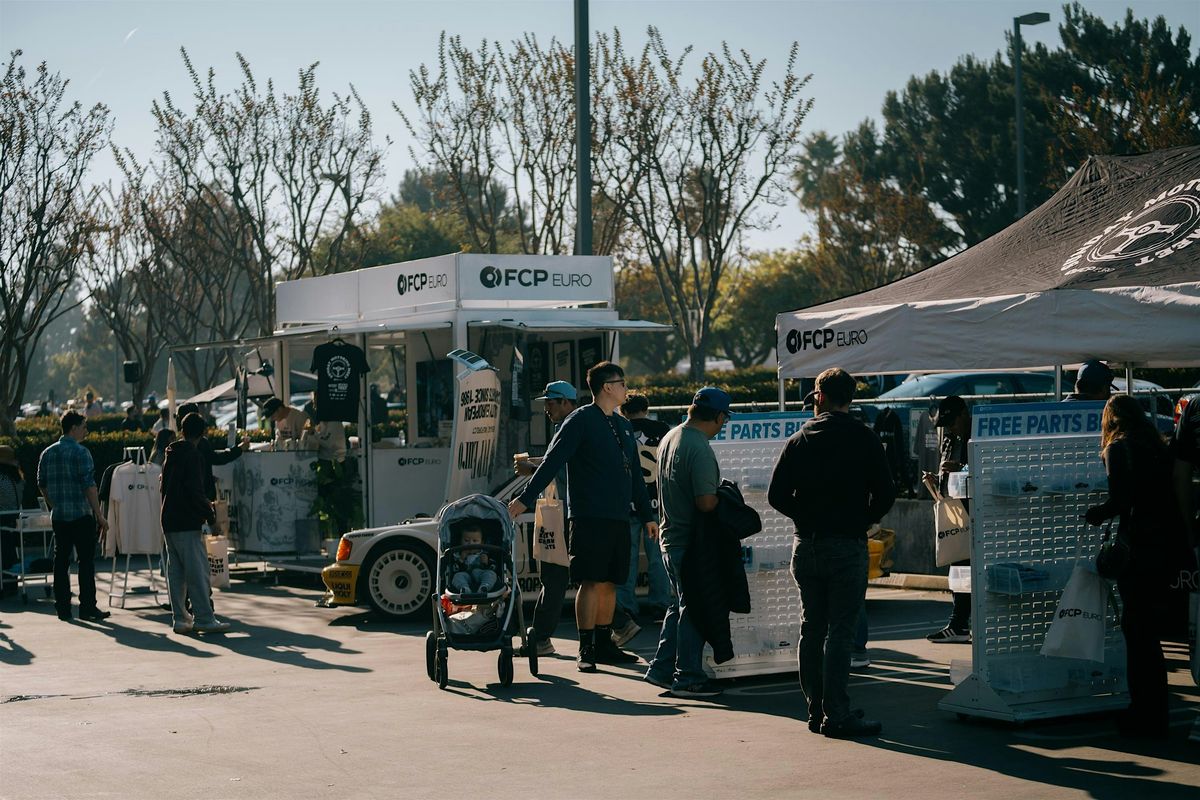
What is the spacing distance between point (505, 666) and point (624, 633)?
1361 mm

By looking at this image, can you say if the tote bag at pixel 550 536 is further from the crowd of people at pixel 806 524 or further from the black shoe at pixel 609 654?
the black shoe at pixel 609 654

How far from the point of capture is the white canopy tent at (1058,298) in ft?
28.6

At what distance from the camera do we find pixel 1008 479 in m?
7.93

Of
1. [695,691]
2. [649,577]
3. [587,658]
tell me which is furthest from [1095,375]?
[649,577]

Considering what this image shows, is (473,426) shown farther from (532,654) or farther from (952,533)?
(952,533)

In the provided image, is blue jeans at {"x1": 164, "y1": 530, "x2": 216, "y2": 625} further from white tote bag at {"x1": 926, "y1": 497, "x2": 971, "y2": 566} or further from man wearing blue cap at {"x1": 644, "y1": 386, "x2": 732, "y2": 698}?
white tote bag at {"x1": 926, "y1": 497, "x2": 971, "y2": 566}

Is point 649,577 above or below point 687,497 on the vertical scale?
below

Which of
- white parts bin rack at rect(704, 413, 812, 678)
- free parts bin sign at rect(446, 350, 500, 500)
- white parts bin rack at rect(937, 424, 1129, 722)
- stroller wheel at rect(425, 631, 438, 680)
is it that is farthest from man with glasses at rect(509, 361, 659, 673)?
free parts bin sign at rect(446, 350, 500, 500)

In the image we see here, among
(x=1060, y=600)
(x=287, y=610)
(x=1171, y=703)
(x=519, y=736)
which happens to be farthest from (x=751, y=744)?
(x=287, y=610)

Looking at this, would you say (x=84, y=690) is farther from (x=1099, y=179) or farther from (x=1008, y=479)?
(x=1099, y=179)

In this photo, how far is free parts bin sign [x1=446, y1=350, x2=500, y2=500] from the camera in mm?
13031

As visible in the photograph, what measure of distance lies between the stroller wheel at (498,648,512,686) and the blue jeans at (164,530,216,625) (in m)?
4.21

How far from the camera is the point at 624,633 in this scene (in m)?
10.6

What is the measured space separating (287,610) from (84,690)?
4665 millimetres
